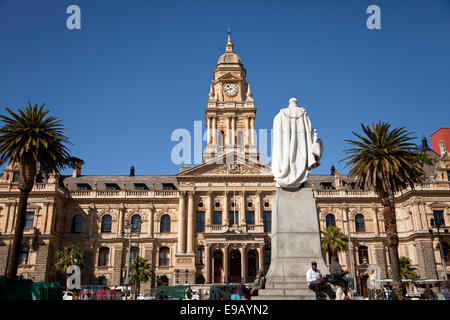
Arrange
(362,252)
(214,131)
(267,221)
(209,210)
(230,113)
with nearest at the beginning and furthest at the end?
(209,210) < (267,221) < (362,252) < (214,131) < (230,113)

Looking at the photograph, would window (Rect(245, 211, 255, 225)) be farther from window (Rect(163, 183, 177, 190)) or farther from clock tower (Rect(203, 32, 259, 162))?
window (Rect(163, 183, 177, 190))

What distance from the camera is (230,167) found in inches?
2135

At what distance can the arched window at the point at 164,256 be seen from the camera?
53.8m

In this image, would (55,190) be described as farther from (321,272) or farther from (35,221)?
(321,272)

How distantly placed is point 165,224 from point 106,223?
8.51m

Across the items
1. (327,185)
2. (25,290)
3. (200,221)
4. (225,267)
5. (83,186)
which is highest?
(83,186)

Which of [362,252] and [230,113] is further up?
[230,113]

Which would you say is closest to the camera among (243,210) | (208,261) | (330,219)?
(208,261)

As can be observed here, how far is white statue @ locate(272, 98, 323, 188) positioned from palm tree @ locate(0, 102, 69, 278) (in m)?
22.9

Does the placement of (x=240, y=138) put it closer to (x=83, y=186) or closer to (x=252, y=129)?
(x=252, y=129)

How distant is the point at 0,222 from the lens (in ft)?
170

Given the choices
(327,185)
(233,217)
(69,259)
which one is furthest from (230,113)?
(69,259)
